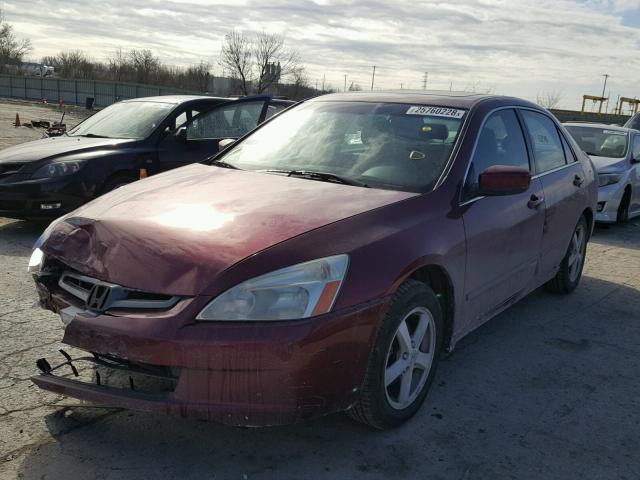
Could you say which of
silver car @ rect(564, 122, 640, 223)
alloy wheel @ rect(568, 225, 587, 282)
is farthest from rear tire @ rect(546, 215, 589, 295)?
silver car @ rect(564, 122, 640, 223)

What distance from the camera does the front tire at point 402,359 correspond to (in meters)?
2.71

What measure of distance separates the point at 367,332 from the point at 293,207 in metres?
0.71

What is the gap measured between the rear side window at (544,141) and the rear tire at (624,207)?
15.3ft

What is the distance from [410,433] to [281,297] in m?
1.08

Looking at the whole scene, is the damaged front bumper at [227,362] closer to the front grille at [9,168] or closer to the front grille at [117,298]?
the front grille at [117,298]

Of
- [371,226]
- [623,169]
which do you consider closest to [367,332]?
[371,226]

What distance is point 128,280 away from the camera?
2514 mm

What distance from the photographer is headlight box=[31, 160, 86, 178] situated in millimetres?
6203

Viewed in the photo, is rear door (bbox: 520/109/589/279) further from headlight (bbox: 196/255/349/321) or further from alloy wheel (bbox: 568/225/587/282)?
headlight (bbox: 196/255/349/321)

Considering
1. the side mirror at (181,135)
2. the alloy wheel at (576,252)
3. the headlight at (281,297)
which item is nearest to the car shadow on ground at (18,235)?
the side mirror at (181,135)

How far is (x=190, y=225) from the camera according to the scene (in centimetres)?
273

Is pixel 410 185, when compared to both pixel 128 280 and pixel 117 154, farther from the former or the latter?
pixel 117 154

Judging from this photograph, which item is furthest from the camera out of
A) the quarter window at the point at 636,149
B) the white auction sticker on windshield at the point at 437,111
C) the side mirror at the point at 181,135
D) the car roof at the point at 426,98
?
the quarter window at the point at 636,149

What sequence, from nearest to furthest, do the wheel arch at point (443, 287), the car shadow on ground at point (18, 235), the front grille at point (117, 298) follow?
the front grille at point (117, 298) < the wheel arch at point (443, 287) < the car shadow on ground at point (18, 235)
